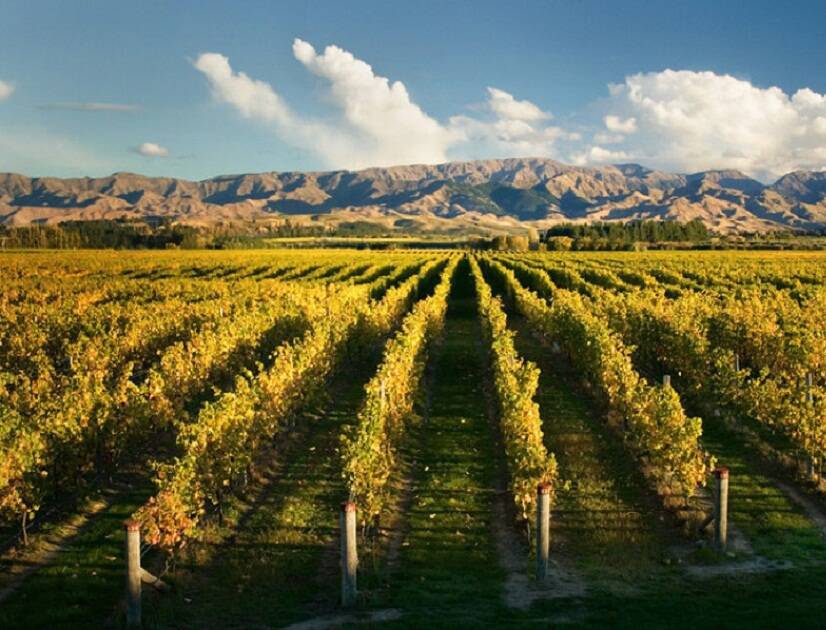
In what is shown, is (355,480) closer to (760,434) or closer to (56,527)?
(56,527)

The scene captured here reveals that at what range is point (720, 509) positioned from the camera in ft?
37.3

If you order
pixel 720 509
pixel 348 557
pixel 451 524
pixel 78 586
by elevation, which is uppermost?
pixel 720 509

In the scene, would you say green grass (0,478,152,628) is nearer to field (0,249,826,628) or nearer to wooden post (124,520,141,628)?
field (0,249,826,628)

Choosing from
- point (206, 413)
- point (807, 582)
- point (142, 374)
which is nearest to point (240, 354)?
point (142, 374)

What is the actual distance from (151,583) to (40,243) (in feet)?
504

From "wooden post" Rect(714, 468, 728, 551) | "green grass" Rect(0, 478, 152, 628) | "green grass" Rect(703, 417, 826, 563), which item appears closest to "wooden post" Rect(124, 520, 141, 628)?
"green grass" Rect(0, 478, 152, 628)

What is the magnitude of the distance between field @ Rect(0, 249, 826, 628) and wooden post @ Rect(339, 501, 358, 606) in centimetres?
21

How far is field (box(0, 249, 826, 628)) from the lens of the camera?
1007 centimetres

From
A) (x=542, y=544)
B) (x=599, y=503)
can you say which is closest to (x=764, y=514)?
(x=599, y=503)

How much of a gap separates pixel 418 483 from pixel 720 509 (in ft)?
19.9

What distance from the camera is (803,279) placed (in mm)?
51938

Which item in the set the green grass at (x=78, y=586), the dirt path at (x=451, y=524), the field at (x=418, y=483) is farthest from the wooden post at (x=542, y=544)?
the green grass at (x=78, y=586)

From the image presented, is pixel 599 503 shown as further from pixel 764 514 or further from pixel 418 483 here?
pixel 418 483

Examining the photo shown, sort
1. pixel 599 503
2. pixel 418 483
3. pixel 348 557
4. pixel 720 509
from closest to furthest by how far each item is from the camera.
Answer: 1. pixel 348 557
2. pixel 720 509
3. pixel 599 503
4. pixel 418 483
